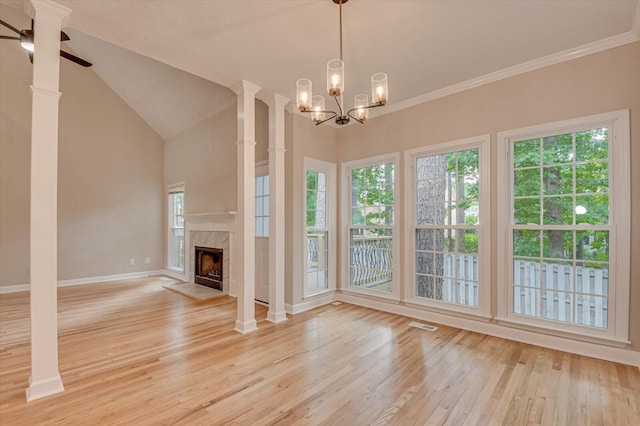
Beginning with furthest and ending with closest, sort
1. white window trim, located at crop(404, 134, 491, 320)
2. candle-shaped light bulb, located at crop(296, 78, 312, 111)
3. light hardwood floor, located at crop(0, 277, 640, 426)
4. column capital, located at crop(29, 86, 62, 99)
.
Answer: white window trim, located at crop(404, 134, 491, 320) < candle-shaped light bulb, located at crop(296, 78, 312, 111) < column capital, located at crop(29, 86, 62, 99) < light hardwood floor, located at crop(0, 277, 640, 426)

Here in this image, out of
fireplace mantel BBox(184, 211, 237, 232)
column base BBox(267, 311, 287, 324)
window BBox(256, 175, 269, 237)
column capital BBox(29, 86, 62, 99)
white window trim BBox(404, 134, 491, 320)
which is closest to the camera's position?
column capital BBox(29, 86, 62, 99)

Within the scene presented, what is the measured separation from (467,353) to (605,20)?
120 inches

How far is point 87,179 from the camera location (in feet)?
19.8

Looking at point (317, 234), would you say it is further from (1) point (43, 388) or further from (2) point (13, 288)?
(2) point (13, 288)

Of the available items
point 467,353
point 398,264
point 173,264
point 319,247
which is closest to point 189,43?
point 319,247

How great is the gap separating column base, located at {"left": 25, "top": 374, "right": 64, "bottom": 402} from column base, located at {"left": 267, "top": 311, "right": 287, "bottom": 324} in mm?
2024

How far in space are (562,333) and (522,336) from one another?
34 centimetres

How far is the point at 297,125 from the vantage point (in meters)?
4.16

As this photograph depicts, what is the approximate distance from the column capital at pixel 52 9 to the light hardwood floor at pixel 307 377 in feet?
9.00

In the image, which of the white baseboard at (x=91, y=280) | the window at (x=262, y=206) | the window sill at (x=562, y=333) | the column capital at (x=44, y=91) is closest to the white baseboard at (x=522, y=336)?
the window sill at (x=562, y=333)

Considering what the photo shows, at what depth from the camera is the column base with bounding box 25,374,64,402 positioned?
2078 mm

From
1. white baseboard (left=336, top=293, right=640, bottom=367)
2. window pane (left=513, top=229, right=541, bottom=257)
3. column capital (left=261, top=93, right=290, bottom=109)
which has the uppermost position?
column capital (left=261, top=93, right=290, bottom=109)

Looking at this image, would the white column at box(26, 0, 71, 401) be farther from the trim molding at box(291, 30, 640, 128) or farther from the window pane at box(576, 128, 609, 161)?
the window pane at box(576, 128, 609, 161)

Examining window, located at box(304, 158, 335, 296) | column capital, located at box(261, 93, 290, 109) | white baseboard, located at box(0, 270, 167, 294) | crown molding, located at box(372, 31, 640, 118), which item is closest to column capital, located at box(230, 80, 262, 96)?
column capital, located at box(261, 93, 290, 109)
